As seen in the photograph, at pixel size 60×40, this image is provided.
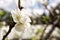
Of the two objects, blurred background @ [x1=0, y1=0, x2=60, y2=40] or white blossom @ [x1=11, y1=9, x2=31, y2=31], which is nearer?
white blossom @ [x1=11, y1=9, x2=31, y2=31]

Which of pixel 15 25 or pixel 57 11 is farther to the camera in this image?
pixel 57 11

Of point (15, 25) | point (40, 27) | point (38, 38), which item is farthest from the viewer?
point (40, 27)

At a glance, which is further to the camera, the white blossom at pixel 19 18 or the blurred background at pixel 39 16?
the blurred background at pixel 39 16

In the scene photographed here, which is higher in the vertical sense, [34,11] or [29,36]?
[34,11]

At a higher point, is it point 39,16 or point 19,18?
point 19,18

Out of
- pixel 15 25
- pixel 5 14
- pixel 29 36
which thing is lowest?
pixel 29 36

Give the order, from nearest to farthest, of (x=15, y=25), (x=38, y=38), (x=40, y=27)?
(x=15, y=25) → (x=38, y=38) → (x=40, y=27)

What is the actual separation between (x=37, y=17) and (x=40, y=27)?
7 cm

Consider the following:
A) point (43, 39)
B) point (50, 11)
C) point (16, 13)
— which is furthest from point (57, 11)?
point (16, 13)

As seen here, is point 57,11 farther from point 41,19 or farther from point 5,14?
point 5,14

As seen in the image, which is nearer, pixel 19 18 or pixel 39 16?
pixel 19 18

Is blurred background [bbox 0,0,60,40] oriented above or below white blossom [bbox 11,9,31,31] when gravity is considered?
below

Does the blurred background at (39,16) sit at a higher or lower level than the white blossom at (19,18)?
lower

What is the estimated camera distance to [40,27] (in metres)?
0.93
